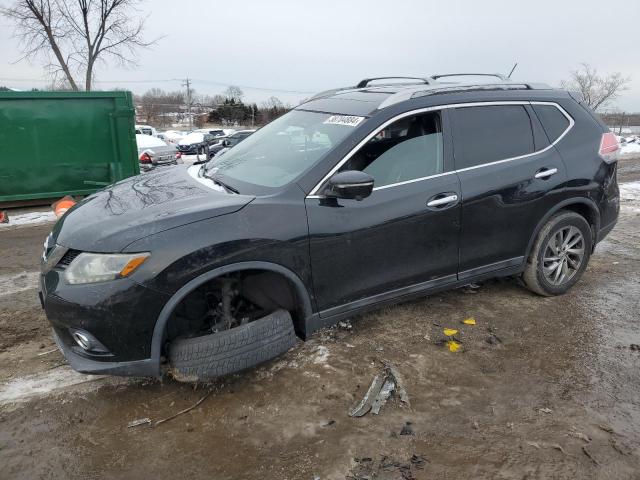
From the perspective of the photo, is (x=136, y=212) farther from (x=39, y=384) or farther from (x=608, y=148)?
(x=608, y=148)

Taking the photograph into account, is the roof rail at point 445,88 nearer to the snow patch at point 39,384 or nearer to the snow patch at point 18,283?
the snow patch at point 39,384

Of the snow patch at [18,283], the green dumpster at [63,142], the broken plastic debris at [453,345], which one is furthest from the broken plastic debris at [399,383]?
the green dumpster at [63,142]

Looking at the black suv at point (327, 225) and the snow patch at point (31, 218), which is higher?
the black suv at point (327, 225)

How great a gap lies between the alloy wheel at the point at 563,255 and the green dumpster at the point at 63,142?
7272 mm

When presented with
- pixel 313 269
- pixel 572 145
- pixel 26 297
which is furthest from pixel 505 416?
pixel 26 297

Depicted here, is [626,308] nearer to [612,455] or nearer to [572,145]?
[572,145]

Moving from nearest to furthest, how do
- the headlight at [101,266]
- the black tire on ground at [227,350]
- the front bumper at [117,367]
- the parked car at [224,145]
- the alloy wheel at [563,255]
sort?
the headlight at [101,266] < the front bumper at [117,367] < the black tire on ground at [227,350] < the alloy wheel at [563,255] < the parked car at [224,145]

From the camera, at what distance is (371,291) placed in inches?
132

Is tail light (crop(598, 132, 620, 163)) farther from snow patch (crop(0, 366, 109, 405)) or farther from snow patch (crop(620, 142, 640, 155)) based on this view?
snow patch (crop(620, 142, 640, 155))

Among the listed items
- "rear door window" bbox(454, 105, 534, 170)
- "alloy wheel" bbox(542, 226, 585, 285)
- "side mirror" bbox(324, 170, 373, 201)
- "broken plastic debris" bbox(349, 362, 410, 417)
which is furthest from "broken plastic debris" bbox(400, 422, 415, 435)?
"alloy wheel" bbox(542, 226, 585, 285)


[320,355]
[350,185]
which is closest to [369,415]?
[320,355]

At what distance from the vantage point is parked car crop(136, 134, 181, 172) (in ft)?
35.5

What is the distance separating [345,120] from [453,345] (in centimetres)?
180

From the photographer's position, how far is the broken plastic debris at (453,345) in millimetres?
3555
